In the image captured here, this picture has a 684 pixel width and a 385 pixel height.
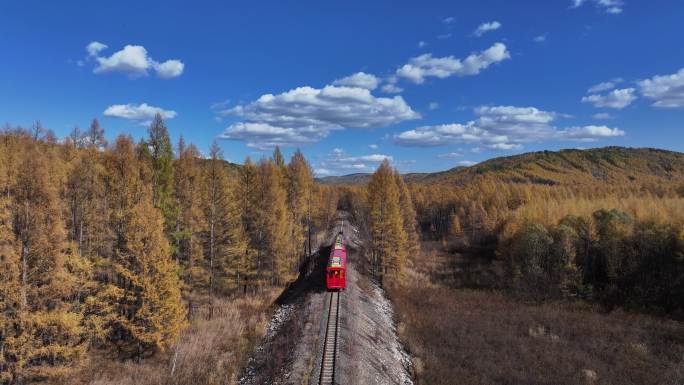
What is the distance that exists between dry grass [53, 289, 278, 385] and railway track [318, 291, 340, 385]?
469 cm

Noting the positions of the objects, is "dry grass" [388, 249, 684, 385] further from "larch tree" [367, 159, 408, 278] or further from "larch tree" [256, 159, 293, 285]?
"larch tree" [256, 159, 293, 285]

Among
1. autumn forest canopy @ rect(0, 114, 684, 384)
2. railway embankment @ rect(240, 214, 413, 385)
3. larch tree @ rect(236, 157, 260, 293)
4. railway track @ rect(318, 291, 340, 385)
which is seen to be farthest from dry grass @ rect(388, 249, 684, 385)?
larch tree @ rect(236, 157, 260, 293)

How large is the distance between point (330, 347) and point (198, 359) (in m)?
7.58

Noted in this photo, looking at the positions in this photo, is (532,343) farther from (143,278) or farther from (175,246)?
(175,246)

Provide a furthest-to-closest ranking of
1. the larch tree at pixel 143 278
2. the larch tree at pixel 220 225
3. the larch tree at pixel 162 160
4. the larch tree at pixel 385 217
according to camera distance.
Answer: the larch tree at pixel 385 217 → the larch tree at pixel 220 225 → the larch tree at pixel 162 160 → the larch tree at pixel 143 278

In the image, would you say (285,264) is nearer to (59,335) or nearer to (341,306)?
(341,306)

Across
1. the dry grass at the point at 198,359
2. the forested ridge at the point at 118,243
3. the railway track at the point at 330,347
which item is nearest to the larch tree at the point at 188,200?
the forested ridge at the point at 118,243

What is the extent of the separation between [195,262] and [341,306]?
44.3 feet

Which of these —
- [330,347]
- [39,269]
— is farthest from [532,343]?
[39,269]

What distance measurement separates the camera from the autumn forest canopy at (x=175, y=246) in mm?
14594

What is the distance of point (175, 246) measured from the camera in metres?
24.5

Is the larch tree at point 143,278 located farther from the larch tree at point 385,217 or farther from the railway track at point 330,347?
the larch tree at point 385,217

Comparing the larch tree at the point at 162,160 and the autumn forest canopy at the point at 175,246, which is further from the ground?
the larch tree at the point at 162,160

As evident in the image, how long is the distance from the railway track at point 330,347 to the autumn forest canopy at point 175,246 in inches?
333
